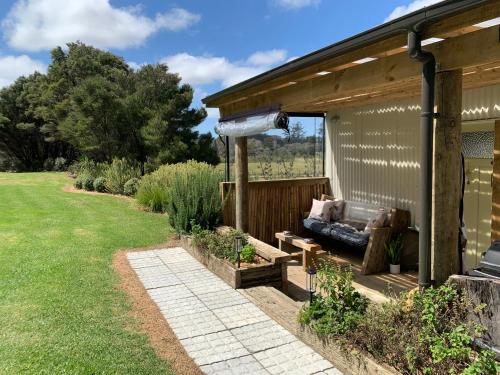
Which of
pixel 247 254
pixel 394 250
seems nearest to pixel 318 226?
pixel 394 250

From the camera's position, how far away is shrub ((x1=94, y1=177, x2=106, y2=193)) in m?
14.4

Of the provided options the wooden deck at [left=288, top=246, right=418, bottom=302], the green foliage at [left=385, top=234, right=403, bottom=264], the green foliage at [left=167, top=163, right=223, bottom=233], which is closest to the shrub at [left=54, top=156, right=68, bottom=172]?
the green foliage at [left=167, top=163, right=223, bottom=233]

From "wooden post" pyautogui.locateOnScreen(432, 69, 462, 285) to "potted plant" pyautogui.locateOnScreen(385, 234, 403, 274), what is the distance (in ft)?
8.96

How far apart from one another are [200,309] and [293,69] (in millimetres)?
2710

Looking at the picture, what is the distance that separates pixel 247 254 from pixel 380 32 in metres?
3.10

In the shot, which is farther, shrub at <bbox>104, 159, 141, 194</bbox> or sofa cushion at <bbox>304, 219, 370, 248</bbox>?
shrub at <bbox>104, 159, 141, 194</bbox>

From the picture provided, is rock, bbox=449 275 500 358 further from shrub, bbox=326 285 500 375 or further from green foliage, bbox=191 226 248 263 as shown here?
green foliage, bbox=191 226 248 263

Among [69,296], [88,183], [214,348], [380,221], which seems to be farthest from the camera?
[88,183]

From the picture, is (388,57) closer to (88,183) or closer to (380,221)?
(380,221)

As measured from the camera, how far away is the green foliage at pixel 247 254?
5.04 m

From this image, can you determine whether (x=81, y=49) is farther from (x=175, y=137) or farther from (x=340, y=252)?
(x=340, y=252)

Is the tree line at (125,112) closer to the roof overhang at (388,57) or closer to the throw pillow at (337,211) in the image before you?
the throw pillow at (337,211)

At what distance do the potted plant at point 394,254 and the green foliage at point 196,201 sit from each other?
2912 mm

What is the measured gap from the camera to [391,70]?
3.31 metres
